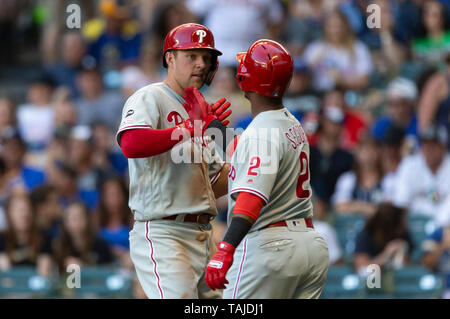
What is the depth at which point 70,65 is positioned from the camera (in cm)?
1034

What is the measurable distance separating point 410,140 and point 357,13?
→ 2320mm

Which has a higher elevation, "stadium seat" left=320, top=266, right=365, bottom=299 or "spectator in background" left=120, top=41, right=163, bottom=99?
"spectator in background" left=120, top=41, right=163, bottom=99

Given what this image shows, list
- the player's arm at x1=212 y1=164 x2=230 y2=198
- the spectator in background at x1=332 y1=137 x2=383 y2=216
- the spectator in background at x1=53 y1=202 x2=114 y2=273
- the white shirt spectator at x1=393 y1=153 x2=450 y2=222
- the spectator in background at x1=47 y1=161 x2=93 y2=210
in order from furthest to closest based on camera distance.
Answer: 1. the spectator in background at x1=47 y1=161 x2=93 y2=210
2. the spectator in background at x1=332 y1=137 x2=383 y2=216
3. the white shirt spectator at x1=393 y1=153 x2=450 y2=222
4. the spectator in background at x1=53 y1=202 x2=114 y2=273
5. the player's arm at x1=212 y1=164 x2=230 y2=198

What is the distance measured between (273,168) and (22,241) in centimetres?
438

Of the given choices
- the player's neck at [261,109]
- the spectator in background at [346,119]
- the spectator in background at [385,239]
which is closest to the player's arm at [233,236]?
the player's neck at [261,109]

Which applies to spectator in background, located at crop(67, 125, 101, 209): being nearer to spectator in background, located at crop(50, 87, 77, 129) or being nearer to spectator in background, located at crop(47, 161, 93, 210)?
spectator in background, located at crop(47, 161, 93, 210)

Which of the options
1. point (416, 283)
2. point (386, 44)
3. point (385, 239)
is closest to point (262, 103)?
point (416, 283)

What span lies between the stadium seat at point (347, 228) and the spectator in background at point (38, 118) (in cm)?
365

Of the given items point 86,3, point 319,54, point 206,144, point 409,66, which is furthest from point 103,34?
point 206,144

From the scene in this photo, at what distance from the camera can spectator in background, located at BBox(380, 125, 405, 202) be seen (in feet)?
26.1

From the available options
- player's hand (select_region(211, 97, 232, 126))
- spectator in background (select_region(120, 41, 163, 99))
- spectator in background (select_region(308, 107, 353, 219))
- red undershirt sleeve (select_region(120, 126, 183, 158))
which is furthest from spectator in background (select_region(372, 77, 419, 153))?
red undershirt sleeve (select_region(120, 126, 183, 158))

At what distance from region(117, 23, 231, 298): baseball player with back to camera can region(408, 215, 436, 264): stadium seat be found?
10.3 feet

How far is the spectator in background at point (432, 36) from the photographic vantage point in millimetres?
9641

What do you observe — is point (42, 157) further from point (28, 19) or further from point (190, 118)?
point (190, 118)
